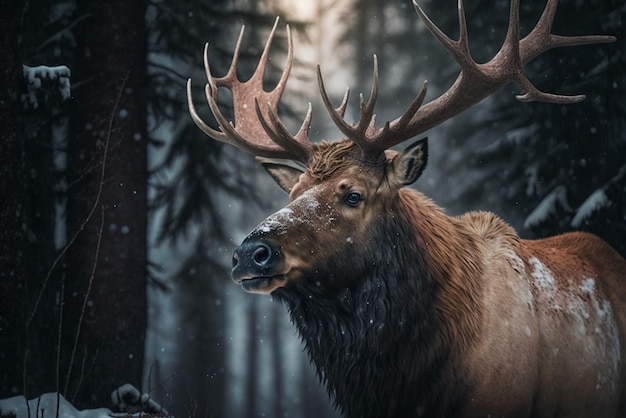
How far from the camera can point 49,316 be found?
9.30 meters

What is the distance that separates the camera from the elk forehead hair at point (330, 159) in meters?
5.01

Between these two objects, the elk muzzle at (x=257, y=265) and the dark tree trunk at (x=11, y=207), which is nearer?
the elk muzzle at (x=257, y=265)

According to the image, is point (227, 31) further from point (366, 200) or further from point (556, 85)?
point (366, 200)

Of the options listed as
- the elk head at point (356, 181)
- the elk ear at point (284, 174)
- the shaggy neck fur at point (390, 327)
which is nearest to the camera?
the elk head at point (356, 181)

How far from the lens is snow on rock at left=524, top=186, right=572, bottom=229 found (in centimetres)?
905

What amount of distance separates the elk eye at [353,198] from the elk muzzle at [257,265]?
0.70 meters

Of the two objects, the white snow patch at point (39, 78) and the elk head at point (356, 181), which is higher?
the white snow patch at point (39, 78)

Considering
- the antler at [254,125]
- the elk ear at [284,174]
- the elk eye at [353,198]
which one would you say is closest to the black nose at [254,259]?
the elk eye at [353,198]

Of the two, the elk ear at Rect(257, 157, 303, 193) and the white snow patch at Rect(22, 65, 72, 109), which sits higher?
the white snow patch at Rect(22, 65, 72, 109)

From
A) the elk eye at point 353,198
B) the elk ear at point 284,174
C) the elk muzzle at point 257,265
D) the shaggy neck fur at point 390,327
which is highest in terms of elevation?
the elk ear at point 284,174

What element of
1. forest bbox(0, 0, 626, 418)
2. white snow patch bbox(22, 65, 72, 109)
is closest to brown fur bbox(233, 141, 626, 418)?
forest bbox(0, 0, 626, 418)

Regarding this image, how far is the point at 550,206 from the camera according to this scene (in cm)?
908

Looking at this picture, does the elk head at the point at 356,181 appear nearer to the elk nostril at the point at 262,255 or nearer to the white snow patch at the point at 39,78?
the elk nostril at the point at 262,255

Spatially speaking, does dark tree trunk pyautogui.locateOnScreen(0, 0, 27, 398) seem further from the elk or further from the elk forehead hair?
the elk forehead hair
